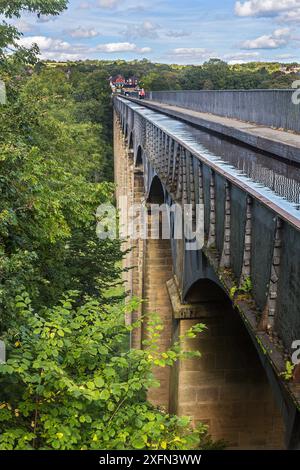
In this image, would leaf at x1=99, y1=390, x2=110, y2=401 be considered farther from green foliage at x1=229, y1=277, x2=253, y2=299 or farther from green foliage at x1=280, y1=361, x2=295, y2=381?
green foliage at x1=229, y1=277, x2=253, y2=299

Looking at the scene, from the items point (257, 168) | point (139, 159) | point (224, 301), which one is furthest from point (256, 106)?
point (139, 159)

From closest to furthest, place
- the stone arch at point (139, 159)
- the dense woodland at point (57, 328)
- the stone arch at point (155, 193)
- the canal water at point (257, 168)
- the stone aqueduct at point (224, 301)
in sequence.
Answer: the dense woodland at point (57, 328) < the stone aqueduct at point (224, 301) < the canal water at point (257, 168) < the stone arch at point (155, 193) < the stone arch at point (139, 159)

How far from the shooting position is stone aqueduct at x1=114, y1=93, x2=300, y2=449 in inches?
279

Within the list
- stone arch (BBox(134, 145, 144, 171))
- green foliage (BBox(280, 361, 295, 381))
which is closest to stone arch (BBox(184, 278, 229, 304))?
green foliage (BBox(280, 361, 295, 381))

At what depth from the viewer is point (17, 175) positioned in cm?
980

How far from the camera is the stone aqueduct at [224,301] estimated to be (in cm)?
708

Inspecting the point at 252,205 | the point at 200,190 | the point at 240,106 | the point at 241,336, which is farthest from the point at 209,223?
the point at 240,106

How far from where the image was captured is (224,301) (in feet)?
55.5

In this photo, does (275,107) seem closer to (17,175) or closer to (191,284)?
(191,284)

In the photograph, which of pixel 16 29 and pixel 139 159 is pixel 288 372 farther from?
pixel 139 159

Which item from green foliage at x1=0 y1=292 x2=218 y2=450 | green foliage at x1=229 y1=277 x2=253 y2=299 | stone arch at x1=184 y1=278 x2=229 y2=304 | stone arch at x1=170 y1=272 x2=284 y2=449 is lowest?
stone arch at x1=170 y1=272 x2=284 y2=449

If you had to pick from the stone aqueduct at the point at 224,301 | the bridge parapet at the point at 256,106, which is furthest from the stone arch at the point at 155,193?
the bridge parapet at the point at 256,106

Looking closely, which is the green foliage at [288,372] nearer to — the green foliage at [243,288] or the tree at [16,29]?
the green foliage at [243,288]

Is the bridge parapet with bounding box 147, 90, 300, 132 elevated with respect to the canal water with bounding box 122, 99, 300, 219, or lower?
Answer: elevated
